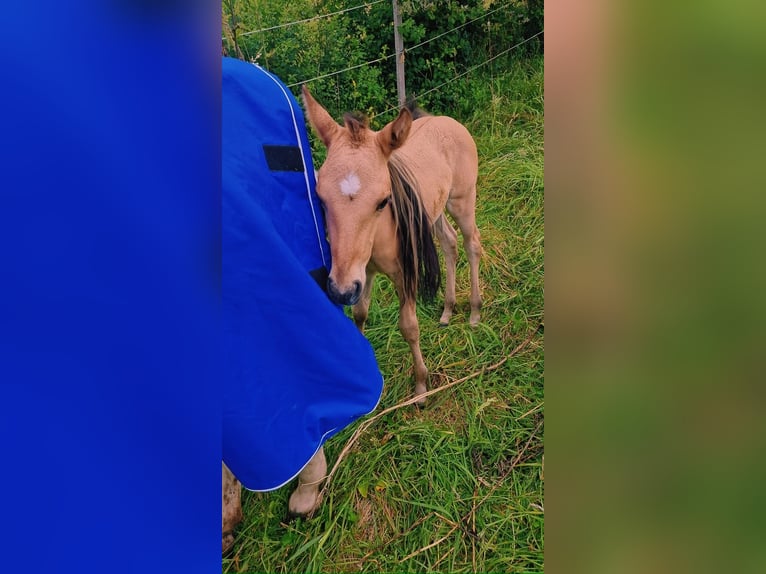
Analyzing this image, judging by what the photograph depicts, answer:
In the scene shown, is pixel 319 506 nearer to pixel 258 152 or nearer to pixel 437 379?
pixel 437 379

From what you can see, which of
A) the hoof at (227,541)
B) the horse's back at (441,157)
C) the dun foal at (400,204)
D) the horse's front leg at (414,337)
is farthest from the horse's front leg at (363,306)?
the hoof at (227,541)

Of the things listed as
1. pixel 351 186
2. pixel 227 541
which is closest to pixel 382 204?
pixel 351 186

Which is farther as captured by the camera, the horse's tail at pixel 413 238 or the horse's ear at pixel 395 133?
the horse's tail at pixel 413 238

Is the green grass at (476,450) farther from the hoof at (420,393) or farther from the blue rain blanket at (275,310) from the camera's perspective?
the blue rain blanket at (275,310)

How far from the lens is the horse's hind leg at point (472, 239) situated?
1407mm

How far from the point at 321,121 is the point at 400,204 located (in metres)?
0.33

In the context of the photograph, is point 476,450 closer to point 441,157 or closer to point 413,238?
point 413,238

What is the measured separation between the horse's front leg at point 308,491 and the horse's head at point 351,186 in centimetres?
48

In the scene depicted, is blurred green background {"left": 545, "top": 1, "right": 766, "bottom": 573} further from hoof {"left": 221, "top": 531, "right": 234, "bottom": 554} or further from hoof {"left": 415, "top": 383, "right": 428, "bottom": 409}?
hoof {"left": 221, "top": 531, "right": 234, "bottom": 554}

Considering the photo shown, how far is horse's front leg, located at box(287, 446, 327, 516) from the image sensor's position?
1265 millimetres

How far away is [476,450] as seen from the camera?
127 centimetres

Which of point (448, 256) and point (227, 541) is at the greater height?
point (448, 256)

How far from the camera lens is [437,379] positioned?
140cm

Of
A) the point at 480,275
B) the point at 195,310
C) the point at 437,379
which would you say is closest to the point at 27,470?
the point at 195,310
